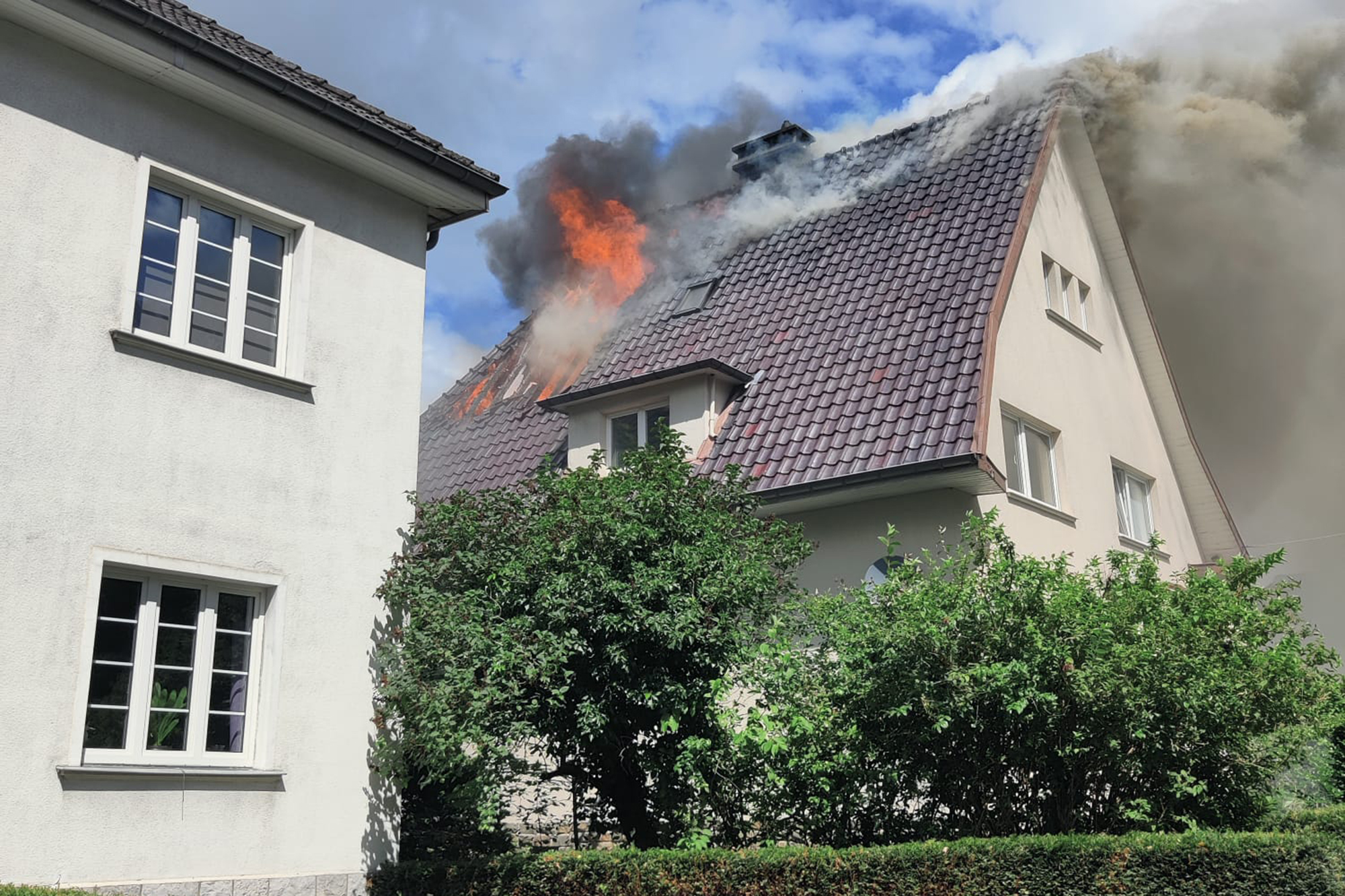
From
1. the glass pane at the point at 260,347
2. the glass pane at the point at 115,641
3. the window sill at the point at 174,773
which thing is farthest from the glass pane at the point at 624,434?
the glass pane at the point at 115,641

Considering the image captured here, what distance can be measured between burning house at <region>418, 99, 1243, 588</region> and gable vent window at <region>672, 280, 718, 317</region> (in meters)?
0.05

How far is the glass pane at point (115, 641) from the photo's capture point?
8.77 meters

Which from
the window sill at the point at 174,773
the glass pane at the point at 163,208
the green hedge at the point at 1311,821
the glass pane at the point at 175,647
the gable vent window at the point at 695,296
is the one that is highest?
the gable vent window at the point at 695,296

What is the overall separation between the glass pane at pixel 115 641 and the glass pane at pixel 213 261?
2991 millimetres

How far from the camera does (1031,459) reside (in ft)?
54.6

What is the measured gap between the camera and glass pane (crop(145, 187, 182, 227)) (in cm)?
984

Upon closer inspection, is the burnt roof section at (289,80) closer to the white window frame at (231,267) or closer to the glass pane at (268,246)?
the white window frame at (231,267)

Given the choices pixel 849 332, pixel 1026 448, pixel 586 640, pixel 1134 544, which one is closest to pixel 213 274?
pixel 586 640

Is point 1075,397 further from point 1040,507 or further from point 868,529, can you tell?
point 868,529

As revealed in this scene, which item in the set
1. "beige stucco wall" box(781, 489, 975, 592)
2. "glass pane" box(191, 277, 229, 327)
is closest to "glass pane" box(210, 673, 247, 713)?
"glass pane" box(191, 277, 229, 327)

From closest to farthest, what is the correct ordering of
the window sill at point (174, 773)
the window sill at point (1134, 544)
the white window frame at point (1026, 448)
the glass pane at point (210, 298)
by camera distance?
the window sill at point (174, 773)
the glass pane at point (210, 298)
the white window frame at point (1026, 448)
the window sill at point (1134, 544)

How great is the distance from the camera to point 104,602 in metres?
8.91

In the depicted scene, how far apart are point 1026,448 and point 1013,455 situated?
0.63m

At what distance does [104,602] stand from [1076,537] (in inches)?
498
